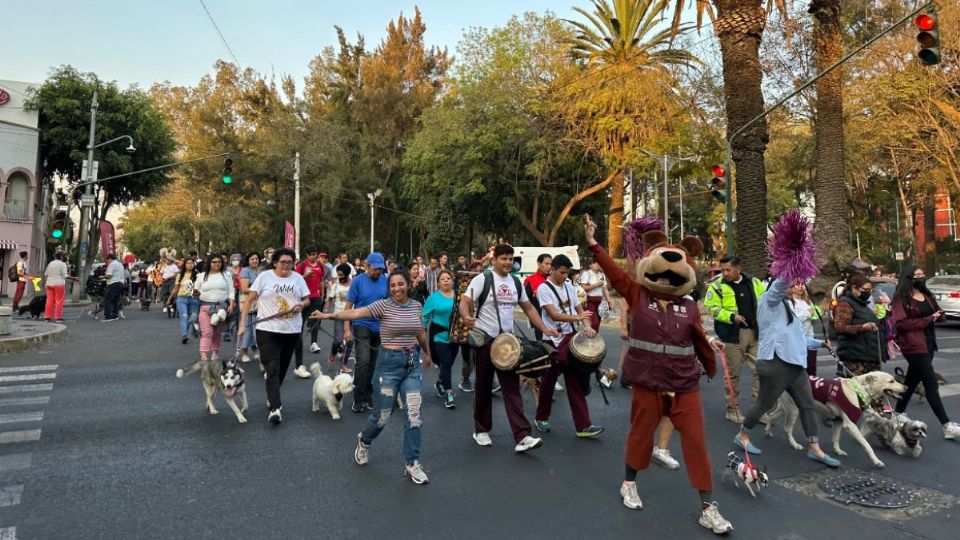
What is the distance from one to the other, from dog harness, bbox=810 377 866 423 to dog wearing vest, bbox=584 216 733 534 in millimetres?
1832

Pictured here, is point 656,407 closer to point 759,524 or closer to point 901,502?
point 759,524

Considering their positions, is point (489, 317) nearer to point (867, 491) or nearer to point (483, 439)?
point (483, 439)

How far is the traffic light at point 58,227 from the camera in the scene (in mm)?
18025

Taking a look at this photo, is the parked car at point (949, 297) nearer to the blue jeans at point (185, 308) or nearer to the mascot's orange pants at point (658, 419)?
the mascot's orange pants at point (658, 419)

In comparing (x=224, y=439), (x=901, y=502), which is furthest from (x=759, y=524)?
(x=224, y=439)

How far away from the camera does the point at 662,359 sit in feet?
13.9

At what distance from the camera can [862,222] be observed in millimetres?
40781

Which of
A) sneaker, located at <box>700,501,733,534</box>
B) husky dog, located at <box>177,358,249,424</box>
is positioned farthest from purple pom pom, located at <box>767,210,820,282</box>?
husky dog, located at <box>177,358,249,424</box>

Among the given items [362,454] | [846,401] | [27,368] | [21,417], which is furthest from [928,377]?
[27,368]

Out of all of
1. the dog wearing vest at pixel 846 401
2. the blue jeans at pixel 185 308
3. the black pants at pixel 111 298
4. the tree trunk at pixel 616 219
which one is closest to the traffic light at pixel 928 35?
the dog wearing vest at pixel 846 401

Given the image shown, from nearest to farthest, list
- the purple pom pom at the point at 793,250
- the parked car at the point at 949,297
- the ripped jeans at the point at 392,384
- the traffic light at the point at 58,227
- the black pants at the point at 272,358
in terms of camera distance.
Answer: the ripped jeans at the point at 392,384, the purple pom pom at the point at 793,250, the black pants at the point at 272,358, the parked car at the point at 949,297, the traffic light at the point at 58,227

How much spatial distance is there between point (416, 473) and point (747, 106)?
43.7 feet

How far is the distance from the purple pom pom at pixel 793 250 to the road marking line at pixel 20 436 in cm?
701

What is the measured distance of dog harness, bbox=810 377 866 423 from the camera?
5449 millimetres
